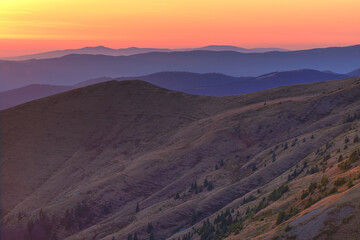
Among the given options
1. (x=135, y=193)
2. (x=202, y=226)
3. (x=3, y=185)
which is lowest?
(x=3, y=185)

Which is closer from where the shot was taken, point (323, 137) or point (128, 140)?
point (323, 137)

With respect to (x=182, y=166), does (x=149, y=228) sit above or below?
below

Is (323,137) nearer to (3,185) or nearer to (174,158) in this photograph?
(174,158)

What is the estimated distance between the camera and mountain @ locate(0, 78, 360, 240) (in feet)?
94.1

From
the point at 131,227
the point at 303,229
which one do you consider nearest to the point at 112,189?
the point at 131,227

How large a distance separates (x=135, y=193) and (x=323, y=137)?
28.5m

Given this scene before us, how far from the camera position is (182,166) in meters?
63.7

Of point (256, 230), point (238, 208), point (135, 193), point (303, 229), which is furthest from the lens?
point (135, 193)

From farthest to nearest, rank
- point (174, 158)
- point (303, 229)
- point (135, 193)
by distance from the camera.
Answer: point (174, 158) < point (135, 193) < point (303, 229)

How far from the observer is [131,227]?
1794 inches

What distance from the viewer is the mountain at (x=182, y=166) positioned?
28672 millimetres

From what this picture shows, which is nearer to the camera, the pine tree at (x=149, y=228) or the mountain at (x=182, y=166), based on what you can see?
the mountain at (x=182, y=166)

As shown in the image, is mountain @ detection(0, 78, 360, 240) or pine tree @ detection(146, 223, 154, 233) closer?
mountain @ detection(0, 78, 360, 240)

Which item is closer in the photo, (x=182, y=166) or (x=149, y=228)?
(x=149, y=228)
